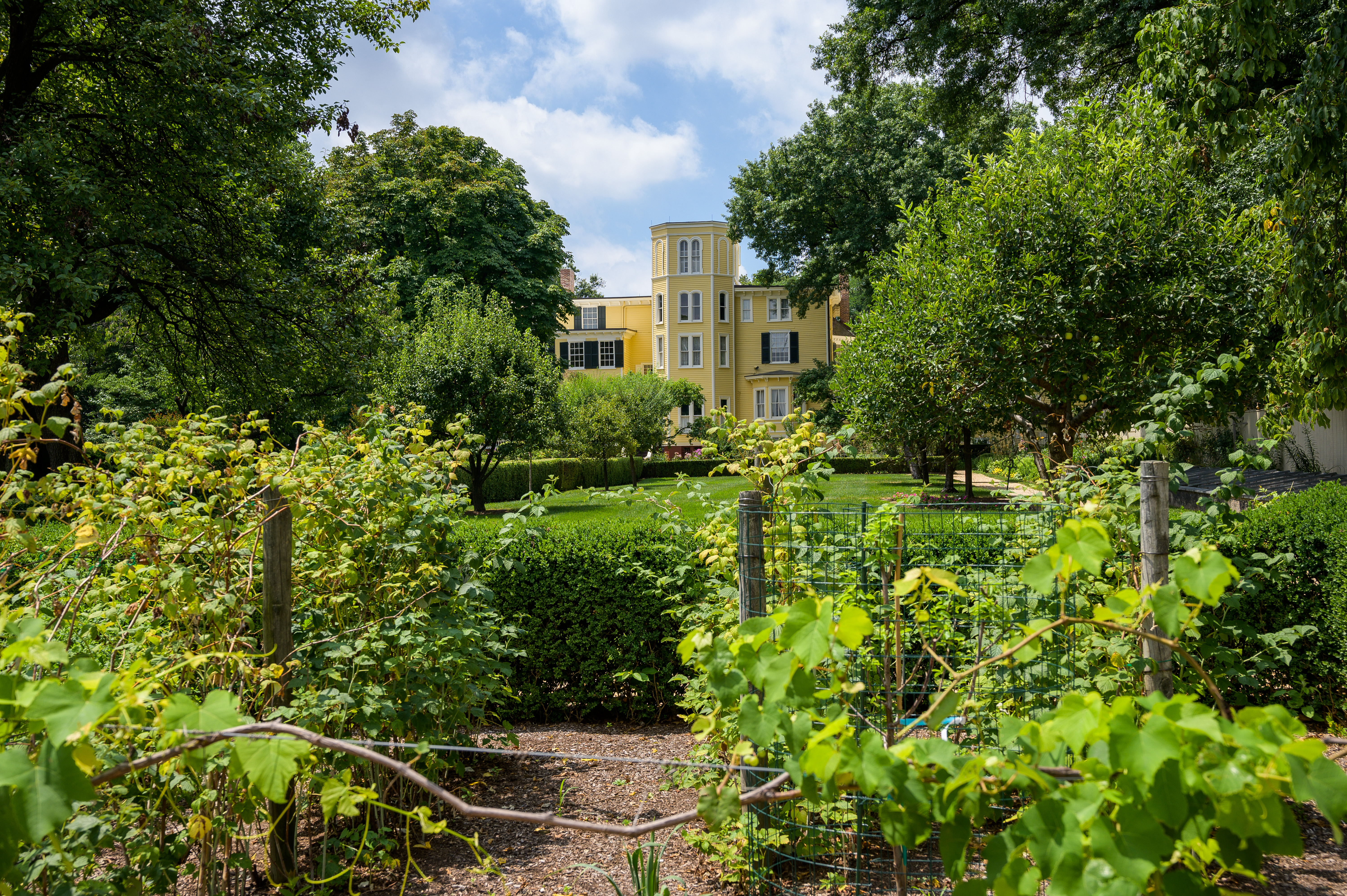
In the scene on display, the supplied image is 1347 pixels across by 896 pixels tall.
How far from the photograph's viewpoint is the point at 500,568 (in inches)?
186

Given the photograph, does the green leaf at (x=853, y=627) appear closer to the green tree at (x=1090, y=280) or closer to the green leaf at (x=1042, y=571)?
the green leaf at (x=1042, y=571)

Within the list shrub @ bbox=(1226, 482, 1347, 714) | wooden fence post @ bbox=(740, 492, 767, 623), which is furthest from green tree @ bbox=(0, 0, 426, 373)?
shrub @ bbox=(1226, 482, 1347, 714)

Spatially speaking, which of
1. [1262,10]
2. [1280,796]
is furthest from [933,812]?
[1262,10]

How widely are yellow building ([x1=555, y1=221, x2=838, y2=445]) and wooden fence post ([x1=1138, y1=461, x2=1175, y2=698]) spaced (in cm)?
3957

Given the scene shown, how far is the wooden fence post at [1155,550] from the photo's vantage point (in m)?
2.55

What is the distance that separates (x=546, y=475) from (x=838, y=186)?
43.4 feet

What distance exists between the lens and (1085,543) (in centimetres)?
141

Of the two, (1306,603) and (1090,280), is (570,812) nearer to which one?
(1306,603)

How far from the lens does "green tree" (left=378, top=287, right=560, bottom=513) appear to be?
57.7ft

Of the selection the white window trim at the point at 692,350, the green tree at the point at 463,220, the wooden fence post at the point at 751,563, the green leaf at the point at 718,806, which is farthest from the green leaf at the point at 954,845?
the white window trim at the point at 692,350

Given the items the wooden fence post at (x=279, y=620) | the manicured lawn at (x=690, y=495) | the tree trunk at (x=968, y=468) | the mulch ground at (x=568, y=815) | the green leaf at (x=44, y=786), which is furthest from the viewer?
the tree trunk at (x=968, y=468)

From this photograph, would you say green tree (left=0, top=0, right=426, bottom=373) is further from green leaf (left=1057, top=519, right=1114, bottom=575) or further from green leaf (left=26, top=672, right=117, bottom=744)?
green leaf (left=1057, top=519, right=1114, bottom=575)

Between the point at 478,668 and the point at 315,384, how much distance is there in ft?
33.6

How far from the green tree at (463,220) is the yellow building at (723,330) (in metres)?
15.5
